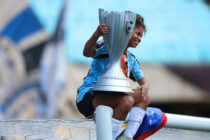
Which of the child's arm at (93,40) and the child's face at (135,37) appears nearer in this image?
the child's arm at (93,40)

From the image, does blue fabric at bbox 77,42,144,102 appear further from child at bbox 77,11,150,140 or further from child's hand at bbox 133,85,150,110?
child's hand at bbox 133,85,150,110

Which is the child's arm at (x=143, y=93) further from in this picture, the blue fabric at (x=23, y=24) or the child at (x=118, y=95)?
the blue fabric at (x=23, y=24)

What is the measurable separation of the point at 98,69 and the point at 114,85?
0.26 meters

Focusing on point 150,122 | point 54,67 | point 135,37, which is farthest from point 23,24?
A: point 135,37

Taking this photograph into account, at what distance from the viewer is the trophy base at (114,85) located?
173 centimetres

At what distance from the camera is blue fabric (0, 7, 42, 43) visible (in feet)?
24.1

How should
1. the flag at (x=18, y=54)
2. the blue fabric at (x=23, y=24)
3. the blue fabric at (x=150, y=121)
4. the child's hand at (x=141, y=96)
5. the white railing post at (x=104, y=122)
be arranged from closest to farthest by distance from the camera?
the white railing post at (x=104, y=122), the child's hand at (x=141, y=96), the blue fabric at (x=150, y=121), the flag at (x=18, y=54), the blue fabric at (x=23, y=24)

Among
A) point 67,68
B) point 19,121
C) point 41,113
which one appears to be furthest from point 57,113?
point 19,121

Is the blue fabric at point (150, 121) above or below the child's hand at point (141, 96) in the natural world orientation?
below

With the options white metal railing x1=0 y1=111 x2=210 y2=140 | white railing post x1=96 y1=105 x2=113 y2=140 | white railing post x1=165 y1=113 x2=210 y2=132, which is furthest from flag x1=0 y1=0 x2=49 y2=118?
white railing post x1=96 y1=105 x2=113 y2=140

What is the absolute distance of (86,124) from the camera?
197 centimetres

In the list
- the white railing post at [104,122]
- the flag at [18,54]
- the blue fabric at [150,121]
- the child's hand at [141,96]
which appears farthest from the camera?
the flag at [18,54]

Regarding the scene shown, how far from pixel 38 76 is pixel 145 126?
5.35m

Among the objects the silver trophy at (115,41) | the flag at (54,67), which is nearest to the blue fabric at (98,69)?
the silver trophy at (115,41)
